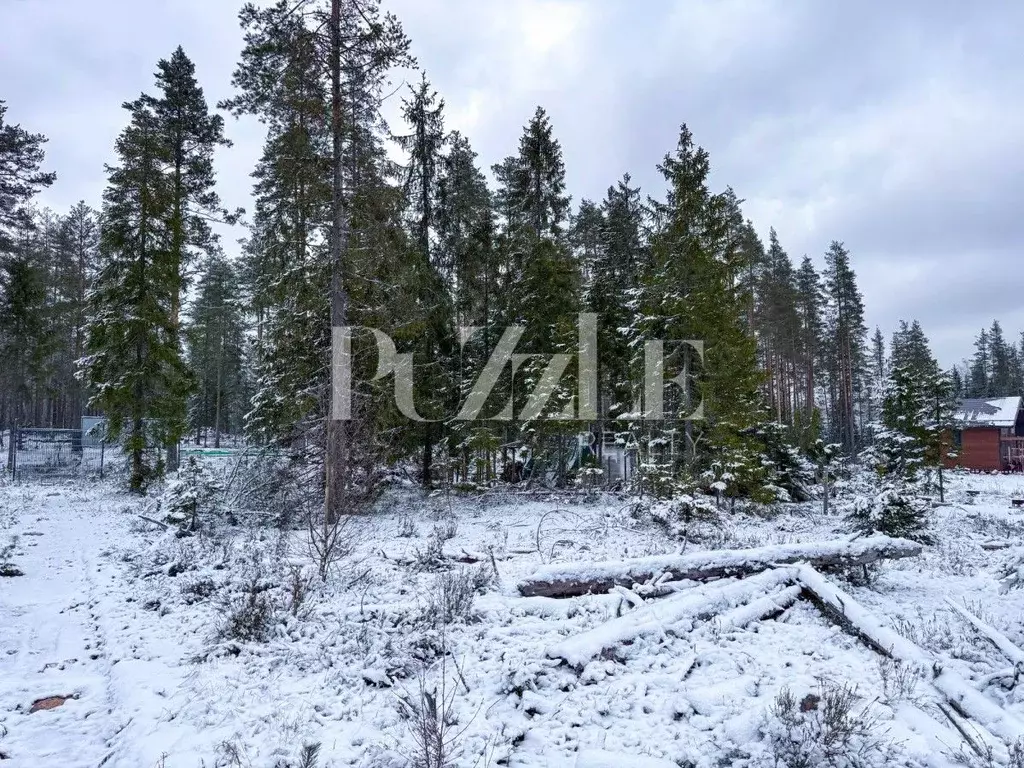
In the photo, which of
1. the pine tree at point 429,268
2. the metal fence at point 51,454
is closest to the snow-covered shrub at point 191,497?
the pine tree at point 429,268

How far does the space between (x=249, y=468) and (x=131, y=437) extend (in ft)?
20.3

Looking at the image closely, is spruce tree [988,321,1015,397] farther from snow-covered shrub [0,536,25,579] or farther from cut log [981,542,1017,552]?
snow-covered shrub [0,536,25,579]

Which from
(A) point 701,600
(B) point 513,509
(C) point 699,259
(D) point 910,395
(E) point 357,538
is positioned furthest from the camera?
(D) point 910,395

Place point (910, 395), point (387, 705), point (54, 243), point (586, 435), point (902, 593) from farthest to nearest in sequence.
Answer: point (54, 243) → point (910, 395) → point (586, 435) → point (902, 593) → point (387, 705)

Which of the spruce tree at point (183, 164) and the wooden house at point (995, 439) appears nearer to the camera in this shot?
the spruce tree at point (183, 164)

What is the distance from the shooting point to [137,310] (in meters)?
17.4

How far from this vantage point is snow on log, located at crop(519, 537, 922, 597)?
7.12 m

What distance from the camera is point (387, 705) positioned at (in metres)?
4.51

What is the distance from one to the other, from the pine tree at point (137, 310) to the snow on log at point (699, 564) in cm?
1601

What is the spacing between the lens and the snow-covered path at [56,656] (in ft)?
13.2

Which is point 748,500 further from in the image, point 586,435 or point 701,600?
point 701,600

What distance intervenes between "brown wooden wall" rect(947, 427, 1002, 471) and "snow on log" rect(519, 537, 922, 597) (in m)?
38.7

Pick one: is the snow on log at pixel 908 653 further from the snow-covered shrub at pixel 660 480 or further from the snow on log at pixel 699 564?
the snow-covered shrub at pixel 660 480

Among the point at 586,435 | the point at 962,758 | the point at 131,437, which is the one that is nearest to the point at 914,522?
the point at 962,758
